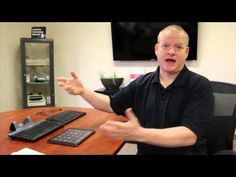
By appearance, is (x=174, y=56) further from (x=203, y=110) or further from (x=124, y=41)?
(x=124, y=41)

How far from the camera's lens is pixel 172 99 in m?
1.58

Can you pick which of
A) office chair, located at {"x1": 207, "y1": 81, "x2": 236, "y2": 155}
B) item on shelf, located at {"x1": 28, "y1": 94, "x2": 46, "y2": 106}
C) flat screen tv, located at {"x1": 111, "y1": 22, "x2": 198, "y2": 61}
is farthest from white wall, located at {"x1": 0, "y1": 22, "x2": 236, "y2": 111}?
office chair, located at {"x1": 207, "y1": 81, "x2": 236, "y2": 155}

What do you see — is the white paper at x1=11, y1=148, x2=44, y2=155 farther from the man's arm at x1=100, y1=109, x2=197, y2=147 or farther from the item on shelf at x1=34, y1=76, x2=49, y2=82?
the item on shelf at x1=34, y1=76, x2=49, y2=82

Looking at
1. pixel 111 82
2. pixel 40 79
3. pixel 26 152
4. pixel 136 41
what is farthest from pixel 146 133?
pixel 40 79

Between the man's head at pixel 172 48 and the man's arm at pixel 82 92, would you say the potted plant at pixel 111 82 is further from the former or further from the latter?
the man's head at pixel 172 48

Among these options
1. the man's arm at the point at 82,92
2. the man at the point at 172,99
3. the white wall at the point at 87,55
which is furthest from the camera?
the white wall at the point at 87,55

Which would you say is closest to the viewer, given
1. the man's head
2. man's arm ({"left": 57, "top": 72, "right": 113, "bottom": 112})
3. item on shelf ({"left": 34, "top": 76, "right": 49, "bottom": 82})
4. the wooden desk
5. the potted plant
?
the wooden desk

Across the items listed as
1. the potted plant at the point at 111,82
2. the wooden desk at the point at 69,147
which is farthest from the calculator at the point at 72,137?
the potted plant at the point at 111,82

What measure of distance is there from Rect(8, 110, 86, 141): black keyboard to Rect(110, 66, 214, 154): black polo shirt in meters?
0.47

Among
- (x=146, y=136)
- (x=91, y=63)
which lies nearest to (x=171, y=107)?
(x=146, y=136)

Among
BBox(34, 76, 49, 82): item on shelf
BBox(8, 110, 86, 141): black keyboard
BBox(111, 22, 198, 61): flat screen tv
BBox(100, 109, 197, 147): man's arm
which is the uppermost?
BBox(111, 22, 198, 61): flat screen tv

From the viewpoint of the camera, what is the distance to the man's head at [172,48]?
62.1 inches

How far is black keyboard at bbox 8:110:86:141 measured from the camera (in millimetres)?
1471
